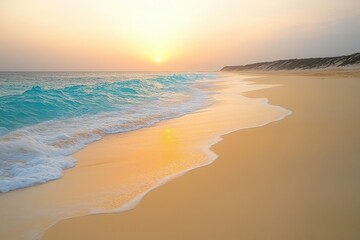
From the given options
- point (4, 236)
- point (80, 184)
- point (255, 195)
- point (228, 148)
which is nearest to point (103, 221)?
point (4, 236)

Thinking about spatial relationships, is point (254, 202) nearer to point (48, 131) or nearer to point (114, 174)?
point (114, 174)

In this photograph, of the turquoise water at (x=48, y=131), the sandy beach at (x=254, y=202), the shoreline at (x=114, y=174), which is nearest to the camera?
the sandy beach at (x=254, y=202)

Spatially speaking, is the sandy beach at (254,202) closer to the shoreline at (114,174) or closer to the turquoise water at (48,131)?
the shoreline at (114,174)

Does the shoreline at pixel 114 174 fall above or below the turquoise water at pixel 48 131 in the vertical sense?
below

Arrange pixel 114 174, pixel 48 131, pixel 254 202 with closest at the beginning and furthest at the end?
1. pixel 254 202
2. pixel 114 174
3. pixel 48 131

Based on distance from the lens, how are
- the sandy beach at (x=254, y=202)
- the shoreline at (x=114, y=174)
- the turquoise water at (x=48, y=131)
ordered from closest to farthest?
the sandy beach at (x=254, y=202)
the shoreline at (x=114, y=174)
the turquoise water at (x=48, y=131)

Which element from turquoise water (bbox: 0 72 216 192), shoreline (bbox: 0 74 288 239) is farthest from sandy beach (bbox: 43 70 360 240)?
turquoise water (bbox: 0 72 216 192)

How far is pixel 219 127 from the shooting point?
702 centimetres

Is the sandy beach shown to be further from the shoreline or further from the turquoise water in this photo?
the turquoise water

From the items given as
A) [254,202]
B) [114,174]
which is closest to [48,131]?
[114,174]

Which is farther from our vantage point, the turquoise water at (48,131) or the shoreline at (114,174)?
the turquoise water at (48,131)

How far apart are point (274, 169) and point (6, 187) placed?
384cm

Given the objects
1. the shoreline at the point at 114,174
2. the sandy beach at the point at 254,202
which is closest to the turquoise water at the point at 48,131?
the shoreline at the point at 114,174


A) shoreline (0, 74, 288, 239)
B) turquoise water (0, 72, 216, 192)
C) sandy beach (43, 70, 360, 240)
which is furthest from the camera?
turquoise water (0, 72, 216, 192)
